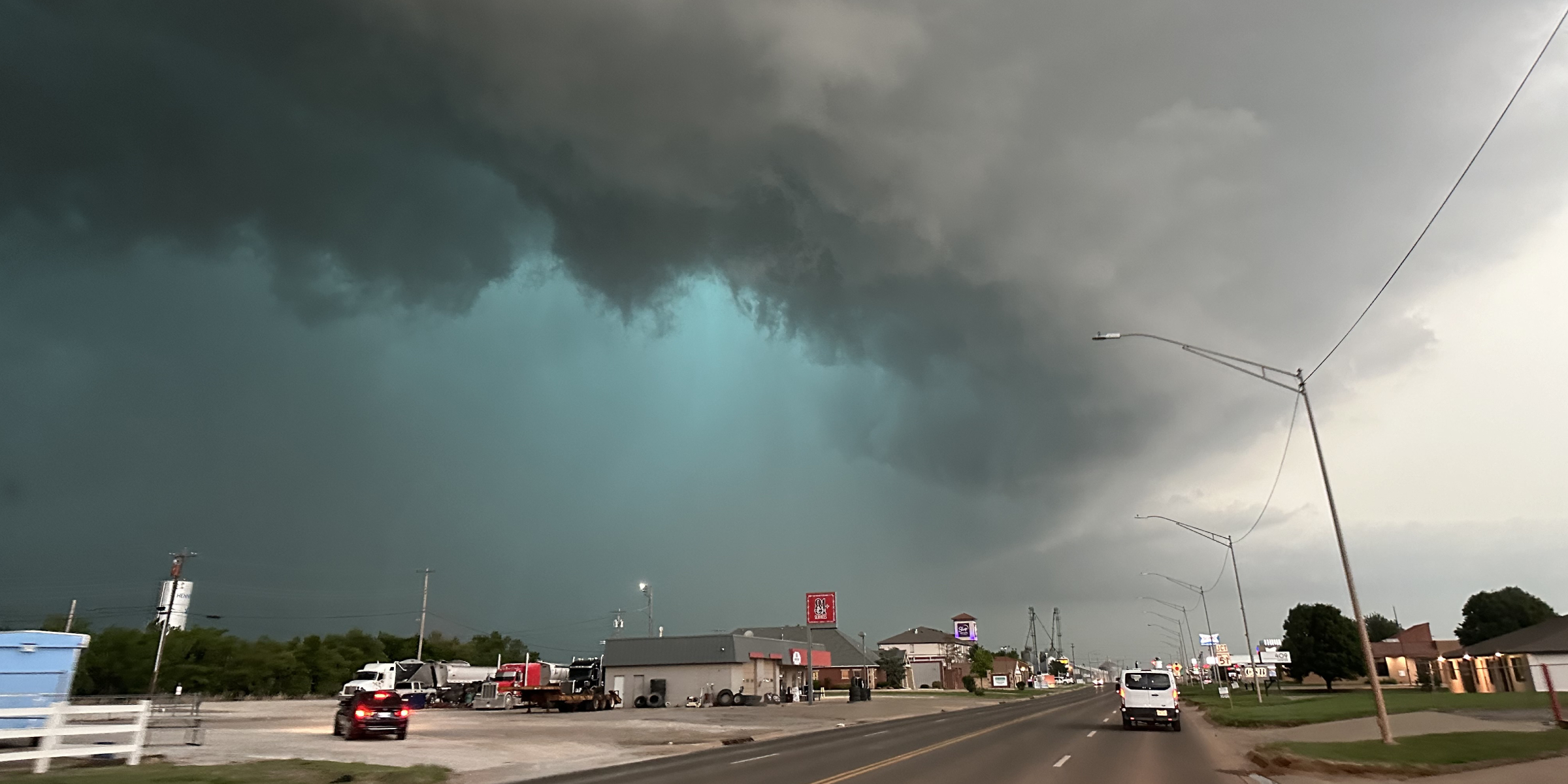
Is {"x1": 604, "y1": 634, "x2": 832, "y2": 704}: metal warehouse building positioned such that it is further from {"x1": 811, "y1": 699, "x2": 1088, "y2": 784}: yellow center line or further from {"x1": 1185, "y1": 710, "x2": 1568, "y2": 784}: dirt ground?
{"x1": 1185, "y1": 710, "x2": 1568, "y2": 784}: dirt ground

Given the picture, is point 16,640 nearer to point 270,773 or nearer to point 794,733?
point 270,773

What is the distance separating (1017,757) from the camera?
23.4 m

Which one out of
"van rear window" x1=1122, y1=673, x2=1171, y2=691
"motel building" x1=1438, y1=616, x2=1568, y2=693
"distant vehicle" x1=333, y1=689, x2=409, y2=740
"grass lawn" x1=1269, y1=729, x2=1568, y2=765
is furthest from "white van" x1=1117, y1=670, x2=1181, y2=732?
"motel building" x1=1438, y1=616, x2=1568, y2=693

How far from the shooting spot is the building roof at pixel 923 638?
180m

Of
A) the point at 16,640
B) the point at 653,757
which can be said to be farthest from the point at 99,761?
the point at 653,757

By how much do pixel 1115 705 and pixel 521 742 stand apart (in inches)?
2086

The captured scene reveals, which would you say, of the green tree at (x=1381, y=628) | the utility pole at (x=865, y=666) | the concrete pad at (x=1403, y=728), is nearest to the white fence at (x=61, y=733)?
the concrete pad at (x=1403, y=728)

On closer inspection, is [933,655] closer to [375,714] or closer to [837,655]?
[837,655]

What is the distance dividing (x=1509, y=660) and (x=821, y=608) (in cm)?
5906

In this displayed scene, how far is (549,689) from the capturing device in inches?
2442

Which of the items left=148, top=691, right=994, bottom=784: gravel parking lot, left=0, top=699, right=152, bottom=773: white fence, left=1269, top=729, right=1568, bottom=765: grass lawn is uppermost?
left=0, top=699, right=152, bottom=773: white fence

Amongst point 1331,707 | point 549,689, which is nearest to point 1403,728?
point 1331,707

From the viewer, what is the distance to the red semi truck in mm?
61844

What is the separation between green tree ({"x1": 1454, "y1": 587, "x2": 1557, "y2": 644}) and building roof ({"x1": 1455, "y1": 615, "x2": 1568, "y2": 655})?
2256 inches
